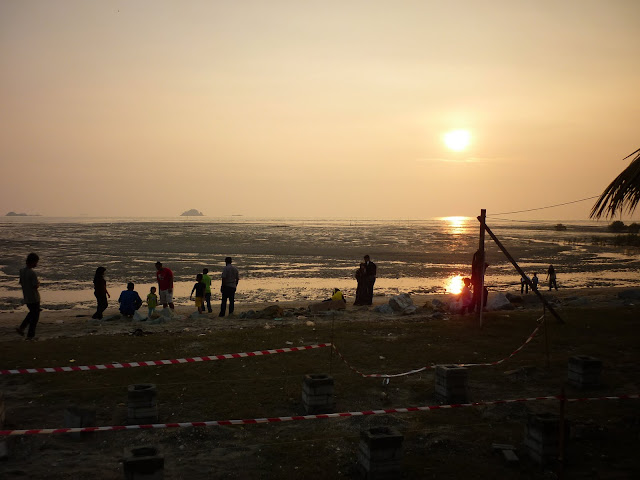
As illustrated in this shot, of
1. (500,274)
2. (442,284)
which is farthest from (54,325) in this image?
(500,274)

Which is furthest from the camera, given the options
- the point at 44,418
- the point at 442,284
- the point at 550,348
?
the point at 442,284

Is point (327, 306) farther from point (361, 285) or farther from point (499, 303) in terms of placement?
point (499, 303)

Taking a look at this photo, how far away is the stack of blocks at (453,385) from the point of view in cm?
788

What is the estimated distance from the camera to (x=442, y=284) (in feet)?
90.0

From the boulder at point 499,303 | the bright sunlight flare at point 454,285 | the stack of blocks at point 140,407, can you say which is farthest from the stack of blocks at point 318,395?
the bright sunlight flare at point 454,285

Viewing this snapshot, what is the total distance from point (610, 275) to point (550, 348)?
77.8 feet

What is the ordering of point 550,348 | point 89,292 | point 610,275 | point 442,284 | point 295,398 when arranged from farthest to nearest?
point 610,275
point 442,284
point 89,292
point 550,348
point 295,398

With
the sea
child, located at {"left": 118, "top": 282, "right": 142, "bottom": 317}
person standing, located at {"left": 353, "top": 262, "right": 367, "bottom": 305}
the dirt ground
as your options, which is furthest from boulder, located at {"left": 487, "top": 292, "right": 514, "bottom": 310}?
child, located at {"left": 118, "top": 282, "right": 142, "bottom": 317}

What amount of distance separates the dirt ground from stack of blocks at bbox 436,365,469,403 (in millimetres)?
274

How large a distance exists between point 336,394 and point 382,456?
2.75 meters

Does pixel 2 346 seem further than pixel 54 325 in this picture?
No

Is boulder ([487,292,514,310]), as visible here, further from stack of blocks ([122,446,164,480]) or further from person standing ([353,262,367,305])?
stack of blocks ([122,446,164,480])

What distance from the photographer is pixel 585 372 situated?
8.42 metres

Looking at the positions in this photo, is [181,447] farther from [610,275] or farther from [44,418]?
[610,275]
